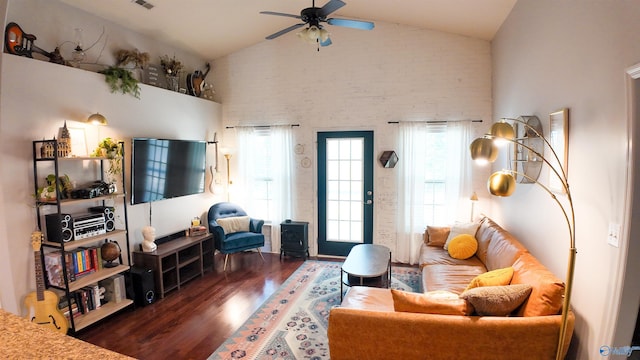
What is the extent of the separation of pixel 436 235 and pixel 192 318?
3217mm

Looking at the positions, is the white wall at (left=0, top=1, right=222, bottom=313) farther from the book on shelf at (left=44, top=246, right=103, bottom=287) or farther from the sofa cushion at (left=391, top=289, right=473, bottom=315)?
the sofa cushion at (left=391, top=289, right=473, bottom=315)

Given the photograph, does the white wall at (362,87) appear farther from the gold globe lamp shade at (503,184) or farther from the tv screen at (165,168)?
the gold globe lamp shade at (503,184)

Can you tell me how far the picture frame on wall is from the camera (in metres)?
2.40

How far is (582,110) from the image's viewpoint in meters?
2.19

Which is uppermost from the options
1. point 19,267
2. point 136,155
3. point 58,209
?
point 136,155

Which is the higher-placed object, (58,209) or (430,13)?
(430,13)

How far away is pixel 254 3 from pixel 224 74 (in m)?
1.78

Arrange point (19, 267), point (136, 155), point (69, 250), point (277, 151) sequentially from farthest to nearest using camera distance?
point (277, 151) < point (136, 155) < point (69, 250) < point (19, 267)

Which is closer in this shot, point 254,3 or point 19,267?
point 19,267

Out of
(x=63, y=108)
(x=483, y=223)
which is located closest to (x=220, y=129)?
(x=63, y=108)

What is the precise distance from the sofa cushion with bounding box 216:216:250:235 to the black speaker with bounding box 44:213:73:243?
2147 millimetres

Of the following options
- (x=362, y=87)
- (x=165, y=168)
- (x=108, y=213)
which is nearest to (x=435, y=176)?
(x=362, y=87)

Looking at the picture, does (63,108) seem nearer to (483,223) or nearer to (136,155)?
(136,155)

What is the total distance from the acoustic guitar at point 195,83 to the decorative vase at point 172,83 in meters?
0.37
